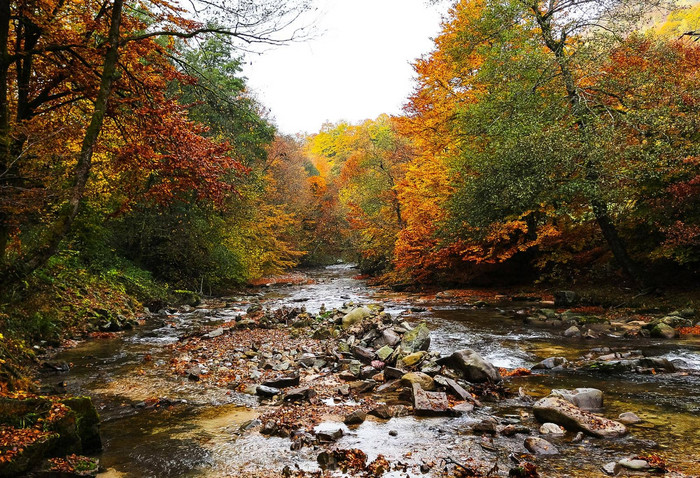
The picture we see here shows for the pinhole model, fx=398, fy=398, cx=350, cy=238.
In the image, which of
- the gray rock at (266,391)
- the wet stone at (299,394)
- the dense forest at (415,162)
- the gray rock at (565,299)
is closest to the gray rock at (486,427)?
the wet stone at (299,394)

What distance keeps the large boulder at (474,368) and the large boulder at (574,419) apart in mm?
1487

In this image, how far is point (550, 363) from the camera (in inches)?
300

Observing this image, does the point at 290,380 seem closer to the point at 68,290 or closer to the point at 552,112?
the point at 68,290

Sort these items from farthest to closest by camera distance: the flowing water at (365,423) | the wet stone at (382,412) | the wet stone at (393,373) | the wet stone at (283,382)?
the wet stone at (393,373)
the wet stone at (283,382)
the wet stone at (382,412)
the flowing water at (365,423)

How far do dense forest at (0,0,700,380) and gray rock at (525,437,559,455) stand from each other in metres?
5.72

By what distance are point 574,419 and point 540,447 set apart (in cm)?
78

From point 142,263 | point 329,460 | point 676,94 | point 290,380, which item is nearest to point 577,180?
point 676,94

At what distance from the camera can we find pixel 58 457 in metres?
3.75

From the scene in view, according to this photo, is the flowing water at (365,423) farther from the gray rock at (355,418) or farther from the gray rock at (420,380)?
the gray rock at (420,380)

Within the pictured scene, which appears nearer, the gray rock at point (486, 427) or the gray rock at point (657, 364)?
the gray rock at point (486, 427)

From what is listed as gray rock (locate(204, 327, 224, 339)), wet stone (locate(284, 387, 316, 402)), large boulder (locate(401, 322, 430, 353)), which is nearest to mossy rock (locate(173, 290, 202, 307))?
gray rock (locate(204, 327, 224, 339))

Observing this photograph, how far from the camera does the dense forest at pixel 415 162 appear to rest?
632cm

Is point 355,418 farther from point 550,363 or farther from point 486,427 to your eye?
point 550,363

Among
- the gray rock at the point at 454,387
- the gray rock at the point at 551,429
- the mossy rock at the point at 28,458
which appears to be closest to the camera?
the mossy rock at the point at 28,458
